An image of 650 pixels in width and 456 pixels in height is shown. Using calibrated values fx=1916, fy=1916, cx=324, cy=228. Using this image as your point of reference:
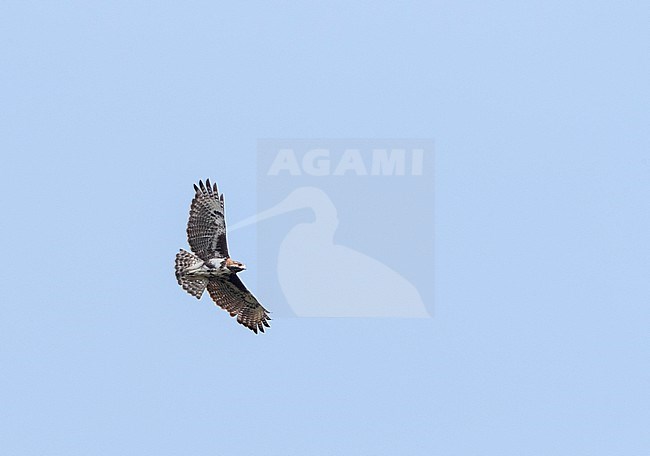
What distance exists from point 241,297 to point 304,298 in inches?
66.0

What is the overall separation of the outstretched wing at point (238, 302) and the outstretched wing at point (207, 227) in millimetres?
729

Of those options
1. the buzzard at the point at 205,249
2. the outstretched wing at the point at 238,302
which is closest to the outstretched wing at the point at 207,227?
the buzzard at the point at 205,249

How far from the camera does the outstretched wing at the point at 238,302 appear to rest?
37688mm

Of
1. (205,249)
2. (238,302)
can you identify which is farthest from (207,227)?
(238,302)

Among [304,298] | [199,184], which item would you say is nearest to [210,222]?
[199,184]

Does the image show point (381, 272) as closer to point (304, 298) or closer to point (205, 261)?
point (304, 298)

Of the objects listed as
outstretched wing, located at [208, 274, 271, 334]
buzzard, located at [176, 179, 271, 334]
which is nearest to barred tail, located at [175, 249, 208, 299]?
buzzard, located at [176, 179, 271, 334]

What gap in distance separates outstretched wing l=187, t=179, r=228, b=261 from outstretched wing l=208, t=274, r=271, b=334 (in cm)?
73

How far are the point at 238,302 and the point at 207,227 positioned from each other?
2124mm

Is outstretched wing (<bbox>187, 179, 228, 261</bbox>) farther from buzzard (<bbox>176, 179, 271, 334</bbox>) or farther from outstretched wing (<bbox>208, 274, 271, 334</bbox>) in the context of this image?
outstretched wing (<bbox>208, 274, 271, 334</bbox>)

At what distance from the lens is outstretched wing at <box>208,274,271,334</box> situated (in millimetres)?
37688

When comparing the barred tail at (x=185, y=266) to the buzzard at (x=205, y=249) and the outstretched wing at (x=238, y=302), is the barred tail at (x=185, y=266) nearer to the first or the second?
the buzzard at (x=205, y=249)

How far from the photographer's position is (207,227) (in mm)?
36906

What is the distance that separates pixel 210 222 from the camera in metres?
36.9
